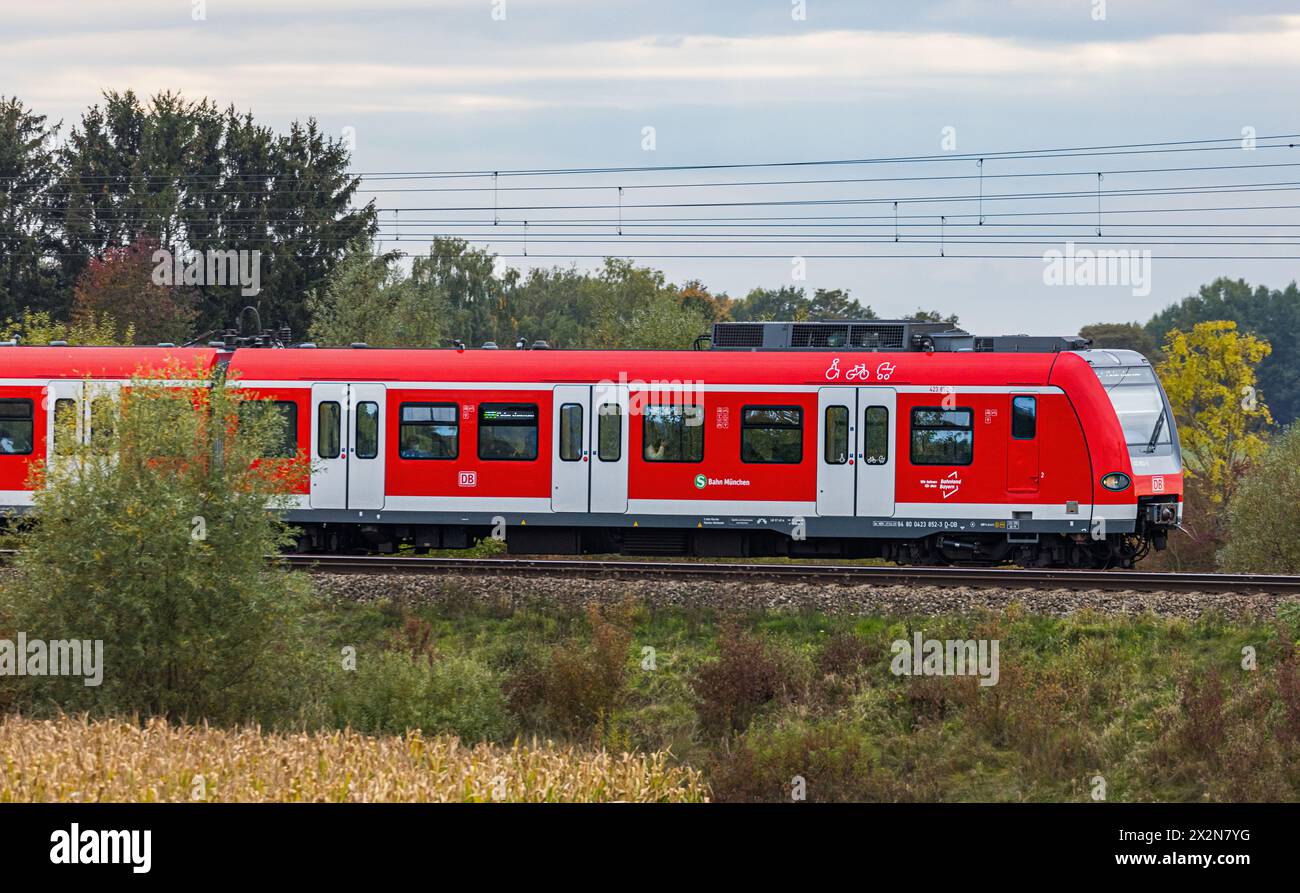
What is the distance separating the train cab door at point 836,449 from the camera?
24.5 metres

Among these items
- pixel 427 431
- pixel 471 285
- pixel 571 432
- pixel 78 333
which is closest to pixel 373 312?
pixel 78 333

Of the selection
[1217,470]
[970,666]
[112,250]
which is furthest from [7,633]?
[1217,470]

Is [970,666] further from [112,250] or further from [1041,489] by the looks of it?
[112,250]

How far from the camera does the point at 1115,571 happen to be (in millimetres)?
23672

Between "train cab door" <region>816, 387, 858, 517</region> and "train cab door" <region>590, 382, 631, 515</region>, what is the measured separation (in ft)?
10.3

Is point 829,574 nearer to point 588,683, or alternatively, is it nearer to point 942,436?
point 942,436

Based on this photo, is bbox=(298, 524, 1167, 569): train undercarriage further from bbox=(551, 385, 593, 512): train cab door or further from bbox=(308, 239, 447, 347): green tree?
bbox=(308, 239, 447, 347): green tree

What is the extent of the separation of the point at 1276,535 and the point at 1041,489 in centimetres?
1160

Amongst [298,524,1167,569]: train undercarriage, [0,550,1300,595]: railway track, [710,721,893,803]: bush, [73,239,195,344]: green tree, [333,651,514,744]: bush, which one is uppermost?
[73,239,195,344]: green tree

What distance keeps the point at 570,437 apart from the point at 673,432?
1.70 metres

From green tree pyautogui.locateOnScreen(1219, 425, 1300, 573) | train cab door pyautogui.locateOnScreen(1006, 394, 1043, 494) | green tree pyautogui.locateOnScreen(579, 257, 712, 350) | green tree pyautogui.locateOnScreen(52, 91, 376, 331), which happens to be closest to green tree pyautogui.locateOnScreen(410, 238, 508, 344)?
green tree pyautogui.locateOnScreen(579, 257, 712, 350)

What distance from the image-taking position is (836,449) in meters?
24.5

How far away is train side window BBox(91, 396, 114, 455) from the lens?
760 inches

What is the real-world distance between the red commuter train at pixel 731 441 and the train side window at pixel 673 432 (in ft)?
0.09
